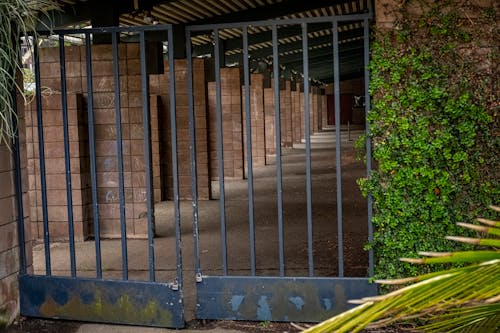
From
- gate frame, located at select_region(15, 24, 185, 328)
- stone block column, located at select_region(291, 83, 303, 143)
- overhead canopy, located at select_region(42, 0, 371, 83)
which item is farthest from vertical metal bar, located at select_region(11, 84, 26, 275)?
stone block column, located at select_region(291, 83, 303, 143)

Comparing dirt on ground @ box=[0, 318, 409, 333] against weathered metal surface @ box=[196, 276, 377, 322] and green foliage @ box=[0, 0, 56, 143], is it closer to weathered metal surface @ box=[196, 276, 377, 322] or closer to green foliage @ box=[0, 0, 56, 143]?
weathered metal surface @ box=[196, 276, 377, 322]

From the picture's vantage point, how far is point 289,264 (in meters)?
5.72

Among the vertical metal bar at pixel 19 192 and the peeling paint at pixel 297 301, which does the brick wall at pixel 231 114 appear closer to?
the vertical metal bar at pixel 19 192

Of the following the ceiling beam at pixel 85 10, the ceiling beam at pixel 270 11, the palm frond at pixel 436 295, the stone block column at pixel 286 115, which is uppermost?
the ceiling beam at pixel 270 11

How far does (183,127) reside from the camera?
30.9 ft

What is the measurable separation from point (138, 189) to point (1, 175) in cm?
310

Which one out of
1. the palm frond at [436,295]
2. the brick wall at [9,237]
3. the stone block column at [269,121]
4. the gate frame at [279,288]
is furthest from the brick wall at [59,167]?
the stone block column at [269,121]

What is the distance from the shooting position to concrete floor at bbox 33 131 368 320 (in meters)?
5.59

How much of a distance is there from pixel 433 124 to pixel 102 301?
7.47ft

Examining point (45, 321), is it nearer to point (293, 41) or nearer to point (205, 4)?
point (205, 4)

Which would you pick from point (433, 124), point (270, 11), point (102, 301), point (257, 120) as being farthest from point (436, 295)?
point (257, 120)

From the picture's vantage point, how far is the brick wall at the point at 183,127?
9359 millimetres

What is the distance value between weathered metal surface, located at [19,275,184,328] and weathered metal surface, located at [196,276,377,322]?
21 cm

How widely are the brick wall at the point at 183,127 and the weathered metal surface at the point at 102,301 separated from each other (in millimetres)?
5065
